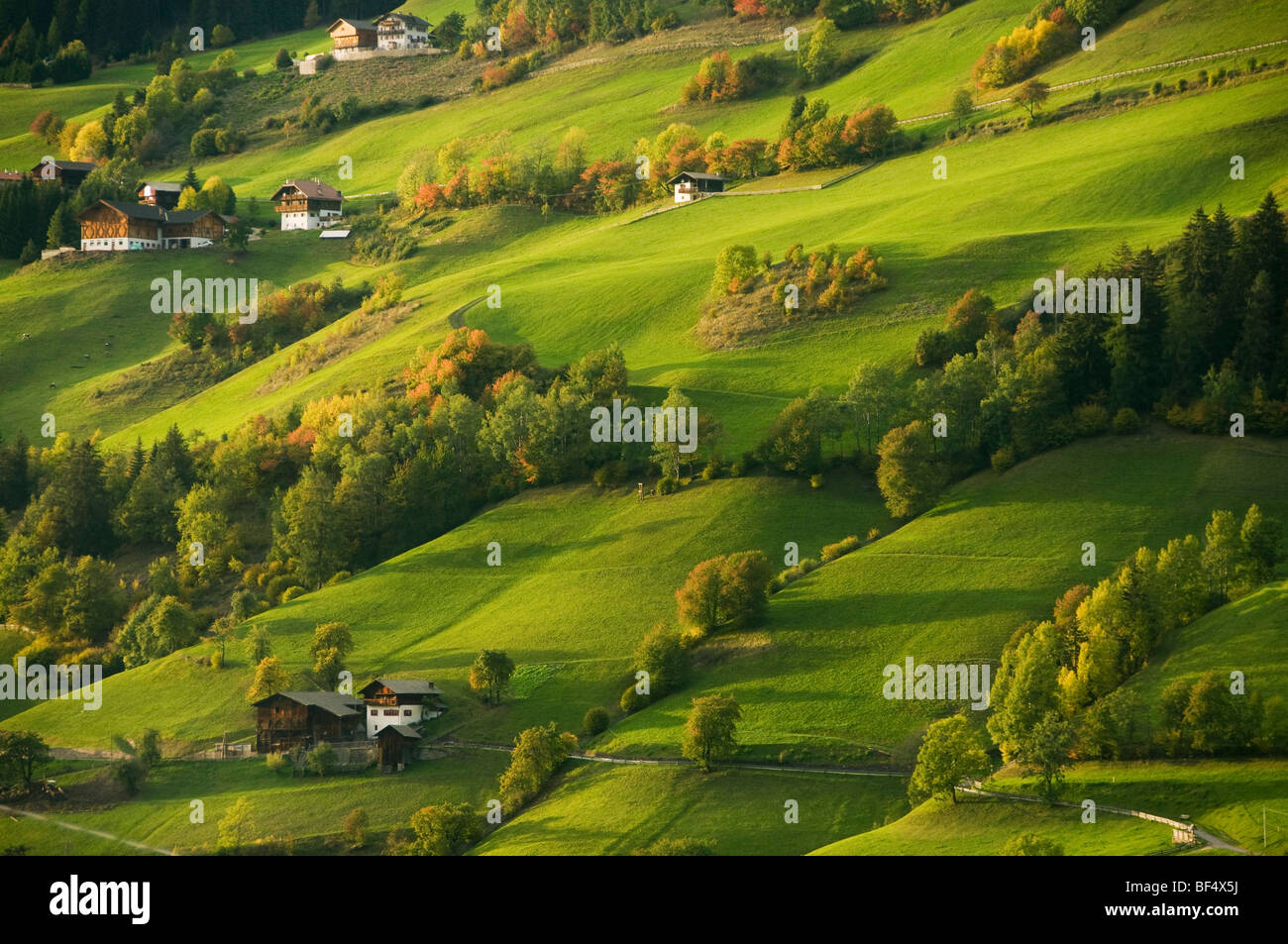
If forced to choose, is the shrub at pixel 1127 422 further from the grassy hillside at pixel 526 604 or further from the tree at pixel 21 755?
the tree at pixel 21 755

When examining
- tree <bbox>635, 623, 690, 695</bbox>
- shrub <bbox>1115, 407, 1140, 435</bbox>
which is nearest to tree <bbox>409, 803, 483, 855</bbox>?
tree <bbox>635, 623, 690, 695</bbox>

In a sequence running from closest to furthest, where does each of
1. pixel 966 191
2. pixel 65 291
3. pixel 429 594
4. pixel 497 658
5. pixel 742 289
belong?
pixel 497 658
pixel 429 594
pixel 742 289
pixel 966 191
pixel 65 291

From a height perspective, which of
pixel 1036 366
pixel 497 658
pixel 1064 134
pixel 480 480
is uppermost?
pixel 1064 134

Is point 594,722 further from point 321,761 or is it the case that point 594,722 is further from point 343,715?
point 321,761

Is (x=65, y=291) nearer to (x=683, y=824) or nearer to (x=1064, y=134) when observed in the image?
(x=1064, y=134)

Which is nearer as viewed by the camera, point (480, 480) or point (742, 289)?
point (480, 480)

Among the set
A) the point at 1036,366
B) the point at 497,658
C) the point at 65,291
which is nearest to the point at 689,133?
the point at 65,291

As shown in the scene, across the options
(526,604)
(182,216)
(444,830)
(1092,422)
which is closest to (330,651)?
(526,604)
